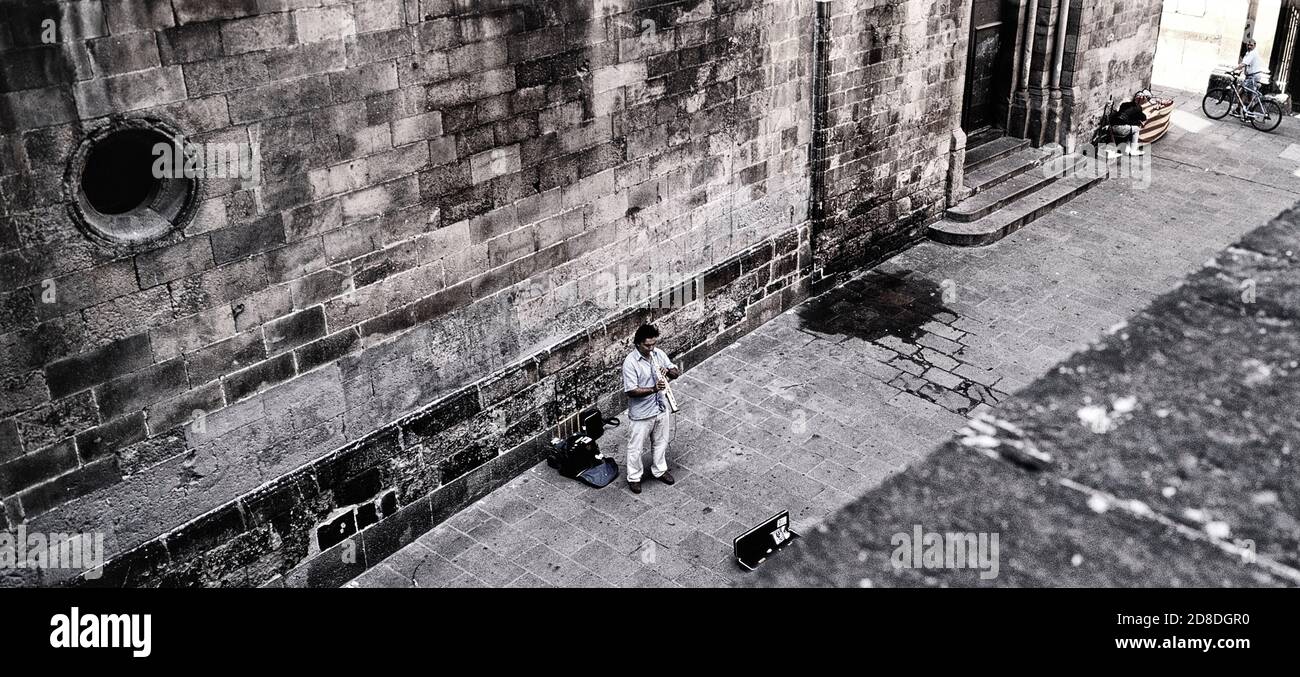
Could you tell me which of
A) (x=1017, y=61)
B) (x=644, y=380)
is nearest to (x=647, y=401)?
(x=644, y=380)

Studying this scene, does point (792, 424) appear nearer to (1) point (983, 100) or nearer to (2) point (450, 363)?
(2) point (450, 363)

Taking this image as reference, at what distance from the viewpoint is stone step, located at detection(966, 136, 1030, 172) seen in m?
16.5

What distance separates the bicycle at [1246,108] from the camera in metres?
19.5

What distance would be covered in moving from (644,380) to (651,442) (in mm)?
719

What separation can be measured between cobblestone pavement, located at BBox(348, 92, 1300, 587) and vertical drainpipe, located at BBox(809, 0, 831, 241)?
1174 millimetres

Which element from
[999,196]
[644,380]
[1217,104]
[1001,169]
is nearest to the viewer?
[644,380]

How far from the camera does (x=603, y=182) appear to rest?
34.1 ft

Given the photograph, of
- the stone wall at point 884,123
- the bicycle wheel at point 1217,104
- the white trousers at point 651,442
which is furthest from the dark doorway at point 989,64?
Result: the white trousers at point 651,442

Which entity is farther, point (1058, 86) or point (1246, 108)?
point (1246, 108)

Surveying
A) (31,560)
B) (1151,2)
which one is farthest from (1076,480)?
(1151,2)

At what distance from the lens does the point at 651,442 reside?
→ 10156mm

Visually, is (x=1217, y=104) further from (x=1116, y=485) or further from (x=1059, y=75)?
(x=1116, y=485)

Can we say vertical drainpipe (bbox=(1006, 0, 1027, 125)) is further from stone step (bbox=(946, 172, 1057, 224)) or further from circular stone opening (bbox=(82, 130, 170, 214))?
circular stone opening (bbox=(82, 130, 170, 214))
